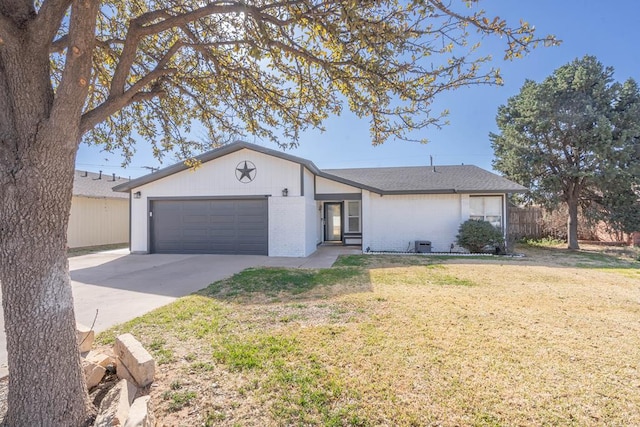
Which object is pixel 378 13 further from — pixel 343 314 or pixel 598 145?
pixel 598 145

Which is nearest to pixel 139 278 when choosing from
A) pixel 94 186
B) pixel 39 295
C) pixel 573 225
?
pixel 39 295

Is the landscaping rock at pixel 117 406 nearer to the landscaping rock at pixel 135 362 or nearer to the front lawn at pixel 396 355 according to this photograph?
the landscaping rock at pixel 135 362

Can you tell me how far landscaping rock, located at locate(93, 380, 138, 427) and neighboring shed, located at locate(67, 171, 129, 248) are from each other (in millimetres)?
14547

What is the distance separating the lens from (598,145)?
12930 mm

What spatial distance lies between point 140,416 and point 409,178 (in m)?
14.0

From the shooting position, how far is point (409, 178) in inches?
584

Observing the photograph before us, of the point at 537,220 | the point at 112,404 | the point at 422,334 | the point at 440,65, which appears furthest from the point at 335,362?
the point at 537,220

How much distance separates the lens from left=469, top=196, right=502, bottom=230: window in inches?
514

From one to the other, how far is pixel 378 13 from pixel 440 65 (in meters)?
0.78

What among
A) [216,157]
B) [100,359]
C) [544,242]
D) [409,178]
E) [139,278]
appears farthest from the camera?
[544,242]

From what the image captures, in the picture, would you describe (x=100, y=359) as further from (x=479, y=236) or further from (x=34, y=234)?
(x=479, y=236)

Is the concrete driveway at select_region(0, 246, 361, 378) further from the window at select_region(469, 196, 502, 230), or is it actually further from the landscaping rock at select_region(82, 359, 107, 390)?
the window at select_region(469, 196, 502, 230)

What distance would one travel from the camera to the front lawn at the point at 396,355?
263 cm

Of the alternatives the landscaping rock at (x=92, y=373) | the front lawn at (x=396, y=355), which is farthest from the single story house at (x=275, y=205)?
the landscaping rock at (x=92, y=373)
